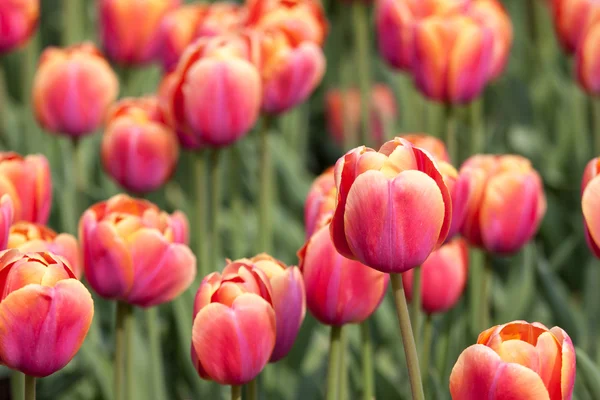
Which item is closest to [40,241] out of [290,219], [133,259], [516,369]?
[133,259]

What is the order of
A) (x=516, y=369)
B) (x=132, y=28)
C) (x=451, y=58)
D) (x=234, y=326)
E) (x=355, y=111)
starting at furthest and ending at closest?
(x=355, y=111) < (x=132, y=28) < (x=451, y=58) < (x=234, y=326) < (x=516, y=369)

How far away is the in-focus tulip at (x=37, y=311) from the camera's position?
0.86 meters

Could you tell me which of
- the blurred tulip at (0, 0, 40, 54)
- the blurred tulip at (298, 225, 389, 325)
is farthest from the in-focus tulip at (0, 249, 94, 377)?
the blurred tulip at (0, 0, 40, 54)

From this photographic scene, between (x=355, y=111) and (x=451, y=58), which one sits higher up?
(x=451, y=58)

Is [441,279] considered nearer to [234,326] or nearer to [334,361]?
[334,361]

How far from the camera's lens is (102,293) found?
110 centimetres

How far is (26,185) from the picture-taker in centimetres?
119

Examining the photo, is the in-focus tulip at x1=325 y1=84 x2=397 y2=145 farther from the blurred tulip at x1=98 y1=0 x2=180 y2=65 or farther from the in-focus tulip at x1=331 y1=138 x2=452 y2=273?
the in-focus tulip at x1=331 y1=138 x2=452 y2=273

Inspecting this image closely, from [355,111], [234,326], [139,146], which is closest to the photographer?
[234,326]

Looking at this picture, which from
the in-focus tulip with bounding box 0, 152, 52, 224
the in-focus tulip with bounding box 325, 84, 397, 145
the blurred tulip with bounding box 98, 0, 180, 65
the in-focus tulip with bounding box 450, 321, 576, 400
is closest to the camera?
the in-focus tulip with bounding box 450, 321, 576, 400

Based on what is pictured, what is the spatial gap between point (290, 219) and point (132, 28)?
50 centimetres

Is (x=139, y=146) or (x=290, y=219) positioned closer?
(x=139, y=146)

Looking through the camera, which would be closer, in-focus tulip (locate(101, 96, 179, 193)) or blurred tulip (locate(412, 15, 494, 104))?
in-focus tulip (locate(101, 96, 179, 193))

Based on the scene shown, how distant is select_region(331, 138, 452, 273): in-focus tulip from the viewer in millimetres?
825
